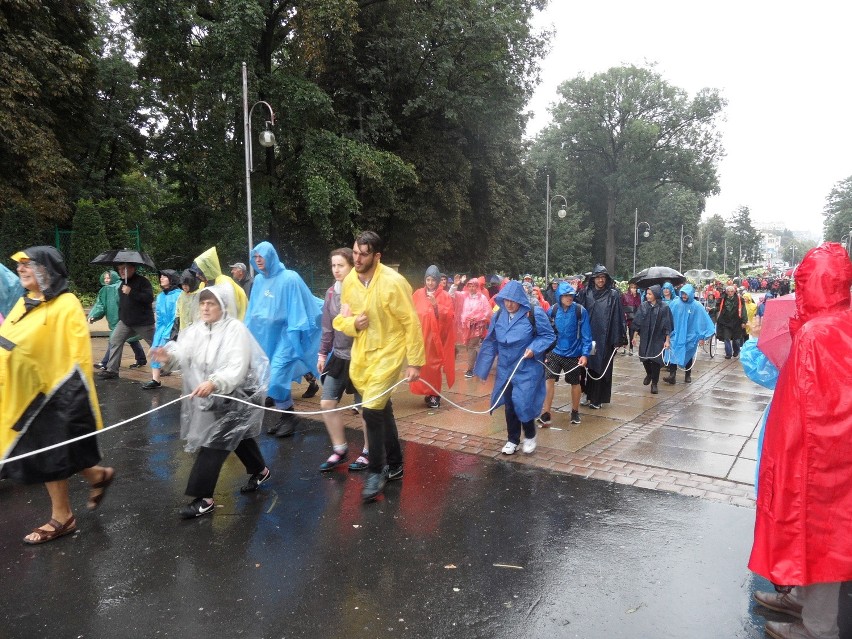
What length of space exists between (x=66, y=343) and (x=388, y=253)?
21.0 metres

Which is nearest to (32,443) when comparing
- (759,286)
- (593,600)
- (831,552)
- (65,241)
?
(593,600)

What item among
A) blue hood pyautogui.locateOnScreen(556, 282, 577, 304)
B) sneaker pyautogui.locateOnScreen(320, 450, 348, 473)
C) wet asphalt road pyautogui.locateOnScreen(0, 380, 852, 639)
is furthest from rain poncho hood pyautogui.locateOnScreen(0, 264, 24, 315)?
blue hood pyautogui.locateOnScreen(556, 282, 577, 304)

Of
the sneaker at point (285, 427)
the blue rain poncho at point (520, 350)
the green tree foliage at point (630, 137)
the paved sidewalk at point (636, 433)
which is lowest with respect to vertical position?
the paved sidewalk at point (636, 433)

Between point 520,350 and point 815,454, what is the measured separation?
124 inches

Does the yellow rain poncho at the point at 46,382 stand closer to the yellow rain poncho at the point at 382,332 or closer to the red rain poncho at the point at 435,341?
the yellow rain poncho at the point at 382,332

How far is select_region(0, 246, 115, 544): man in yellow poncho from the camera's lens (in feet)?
12.4

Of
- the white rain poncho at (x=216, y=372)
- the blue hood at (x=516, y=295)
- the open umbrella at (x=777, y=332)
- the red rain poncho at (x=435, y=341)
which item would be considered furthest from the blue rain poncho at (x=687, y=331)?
the white rain poncho at (x=216, y=372)

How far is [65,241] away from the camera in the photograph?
1997cm

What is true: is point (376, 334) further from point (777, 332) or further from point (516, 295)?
point (777, 332)

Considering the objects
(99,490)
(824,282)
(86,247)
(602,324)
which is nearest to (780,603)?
(824,282)

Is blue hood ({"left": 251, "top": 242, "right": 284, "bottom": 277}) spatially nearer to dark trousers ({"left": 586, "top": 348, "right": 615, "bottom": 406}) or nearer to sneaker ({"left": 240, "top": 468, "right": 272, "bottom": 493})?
sneaker ({"left": 240, "top": 468, "right": 272, "bottom": 493})

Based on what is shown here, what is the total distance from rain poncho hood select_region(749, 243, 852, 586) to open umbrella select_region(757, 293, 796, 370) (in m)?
0.43

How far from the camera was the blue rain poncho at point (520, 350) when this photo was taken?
5703 millimetres

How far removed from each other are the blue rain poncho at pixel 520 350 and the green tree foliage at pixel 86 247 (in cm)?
1740
